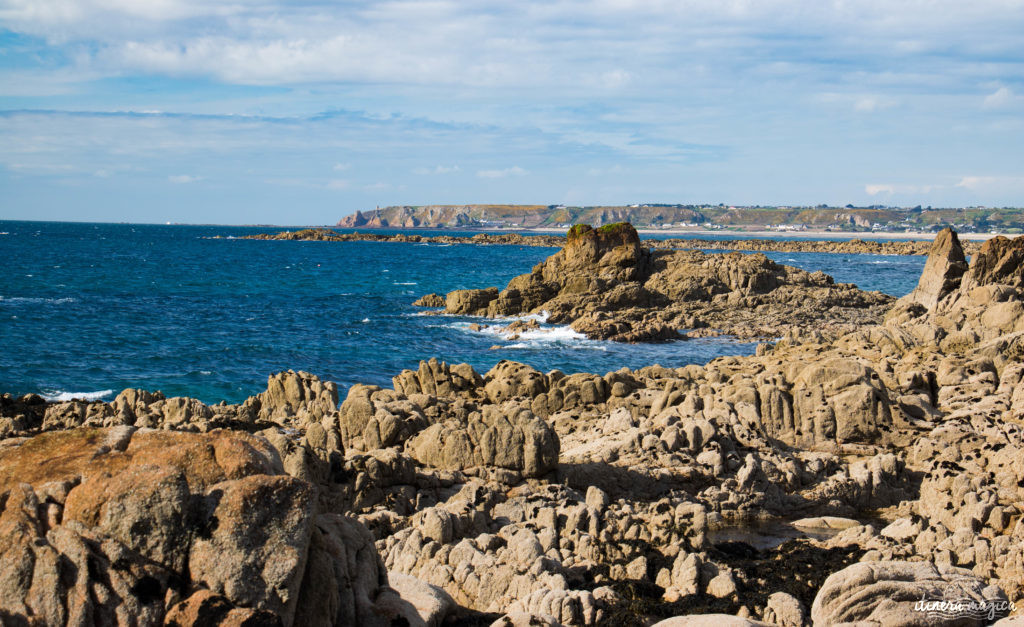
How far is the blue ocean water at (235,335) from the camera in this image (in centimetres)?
3416

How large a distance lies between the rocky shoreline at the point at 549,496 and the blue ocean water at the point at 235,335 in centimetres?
1114

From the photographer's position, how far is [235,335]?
45.4m

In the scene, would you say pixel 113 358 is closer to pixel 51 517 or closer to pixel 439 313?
pixel 439 313

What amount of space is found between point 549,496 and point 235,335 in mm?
34717

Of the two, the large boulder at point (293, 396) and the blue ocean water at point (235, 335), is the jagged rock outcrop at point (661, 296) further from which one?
the large boulder at point (293, 396)

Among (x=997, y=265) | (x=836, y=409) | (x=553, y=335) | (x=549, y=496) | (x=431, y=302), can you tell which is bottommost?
(x=553, y=335)

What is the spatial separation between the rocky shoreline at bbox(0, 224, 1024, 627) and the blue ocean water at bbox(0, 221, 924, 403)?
11140 mm

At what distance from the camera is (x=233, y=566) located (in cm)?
682

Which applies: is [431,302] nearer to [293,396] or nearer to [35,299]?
[35,299]

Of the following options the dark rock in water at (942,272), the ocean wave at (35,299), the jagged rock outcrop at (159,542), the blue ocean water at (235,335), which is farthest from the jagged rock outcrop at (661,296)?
the jagged rock outcrop at (159,542)

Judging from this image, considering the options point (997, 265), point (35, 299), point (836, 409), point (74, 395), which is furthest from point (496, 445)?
point (35, 299)

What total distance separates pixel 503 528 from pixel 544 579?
2.15m

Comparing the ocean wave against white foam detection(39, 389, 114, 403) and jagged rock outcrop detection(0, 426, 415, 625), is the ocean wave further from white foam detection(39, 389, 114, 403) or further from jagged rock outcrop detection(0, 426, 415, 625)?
jagged rock outcrop detection(0, 426, 415, 625)

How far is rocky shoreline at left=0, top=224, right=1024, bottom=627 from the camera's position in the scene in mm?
6891
